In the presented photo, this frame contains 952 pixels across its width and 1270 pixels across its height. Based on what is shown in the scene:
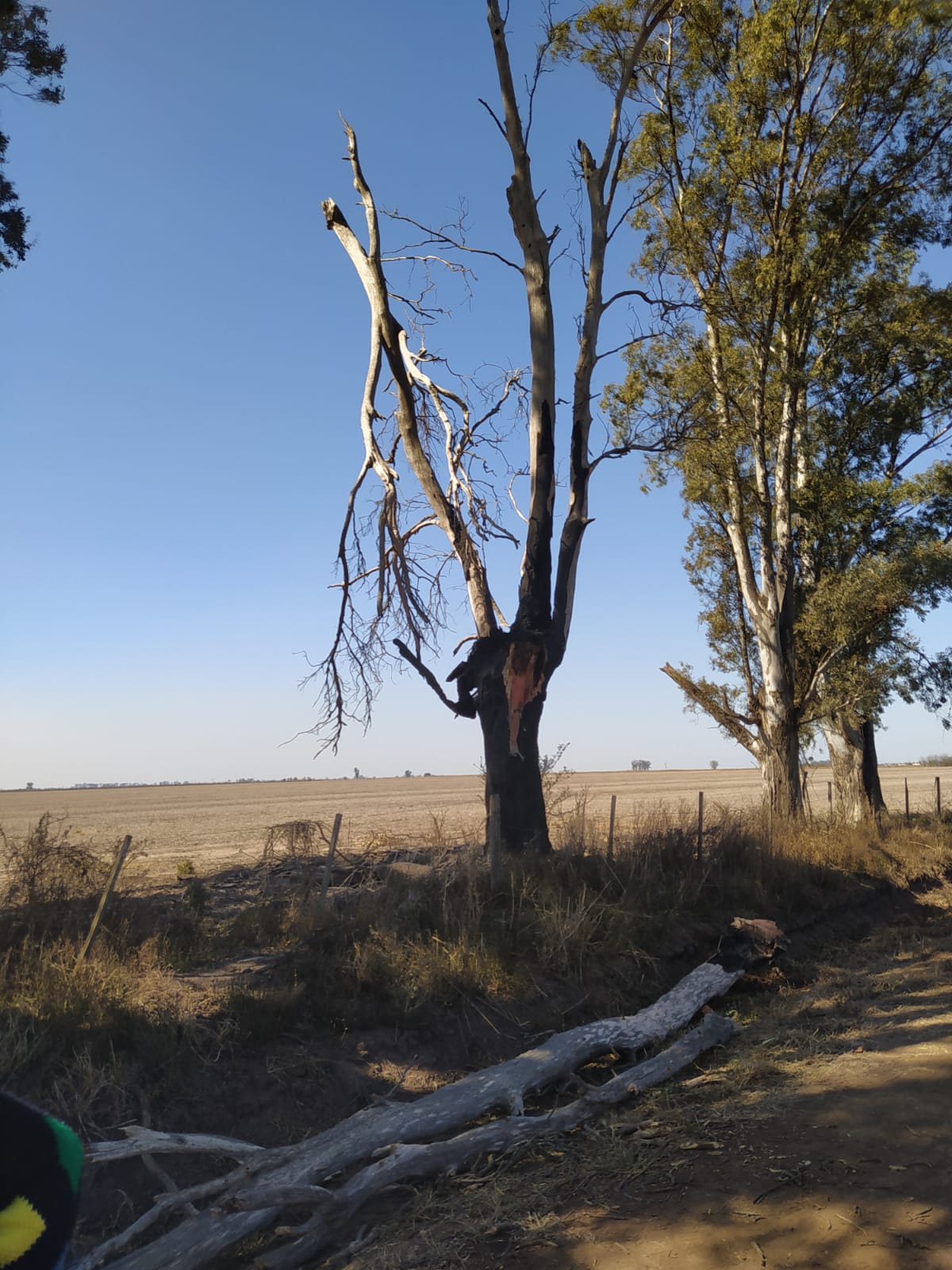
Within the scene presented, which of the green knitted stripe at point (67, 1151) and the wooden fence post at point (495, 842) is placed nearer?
the green knitted stripe at point (67, 1151)

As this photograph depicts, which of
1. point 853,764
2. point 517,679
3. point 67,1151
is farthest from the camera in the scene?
point 853,764

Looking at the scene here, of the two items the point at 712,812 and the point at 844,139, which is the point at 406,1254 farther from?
the point at 844,139

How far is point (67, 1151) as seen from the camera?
1.50m

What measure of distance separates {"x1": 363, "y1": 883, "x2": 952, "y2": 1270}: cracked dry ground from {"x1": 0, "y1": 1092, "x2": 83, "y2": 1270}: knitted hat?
3.85 meters

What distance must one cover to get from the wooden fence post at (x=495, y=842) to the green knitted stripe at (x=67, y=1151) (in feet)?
29.4

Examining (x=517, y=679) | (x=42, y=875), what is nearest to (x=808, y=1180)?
(x=517, y=679)

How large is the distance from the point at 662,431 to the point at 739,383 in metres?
7.69

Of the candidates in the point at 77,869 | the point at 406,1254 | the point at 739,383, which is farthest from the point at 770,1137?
the point at 739,383

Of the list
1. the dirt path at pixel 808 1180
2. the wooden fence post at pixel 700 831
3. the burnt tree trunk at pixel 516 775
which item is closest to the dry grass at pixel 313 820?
the wooden fence post at pixel 700 831

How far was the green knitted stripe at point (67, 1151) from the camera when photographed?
1.49m

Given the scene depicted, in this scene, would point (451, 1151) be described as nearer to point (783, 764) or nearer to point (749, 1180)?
point (749, 1180)

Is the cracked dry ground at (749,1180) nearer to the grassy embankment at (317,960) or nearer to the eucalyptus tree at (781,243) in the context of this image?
the grassy embankment at (317,960)

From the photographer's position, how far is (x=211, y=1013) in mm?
7430

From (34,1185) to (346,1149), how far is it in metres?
4.80
